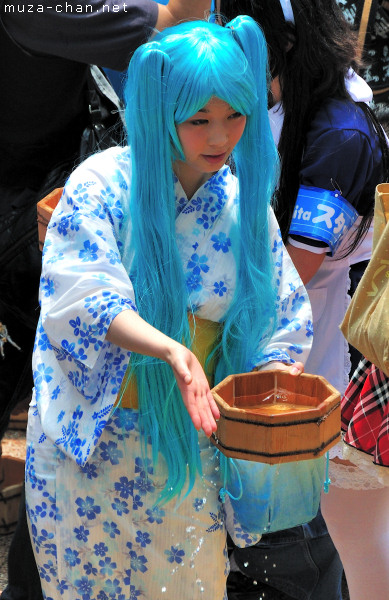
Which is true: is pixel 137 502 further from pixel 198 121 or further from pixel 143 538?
pixel 198 121

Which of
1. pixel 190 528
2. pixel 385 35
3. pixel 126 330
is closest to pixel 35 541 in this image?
pixel 190 528

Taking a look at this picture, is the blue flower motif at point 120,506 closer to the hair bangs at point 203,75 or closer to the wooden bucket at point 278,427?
the wooden bucket at point 278,427

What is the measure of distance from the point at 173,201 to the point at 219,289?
0.71ft

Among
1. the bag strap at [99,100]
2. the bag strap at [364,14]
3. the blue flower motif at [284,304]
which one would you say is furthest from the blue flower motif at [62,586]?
the bag strap at [364,14]

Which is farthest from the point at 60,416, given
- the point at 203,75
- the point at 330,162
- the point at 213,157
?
the point at 330,162

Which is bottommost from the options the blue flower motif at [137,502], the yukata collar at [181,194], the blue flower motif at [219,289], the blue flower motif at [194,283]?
the blue flower motif at [137,502]

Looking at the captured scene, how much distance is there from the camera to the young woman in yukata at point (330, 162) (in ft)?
9.23

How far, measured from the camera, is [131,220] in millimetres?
2334

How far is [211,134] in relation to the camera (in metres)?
2.27

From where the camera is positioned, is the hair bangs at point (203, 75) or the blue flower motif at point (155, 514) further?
the blue flower motif at point (155, 514)

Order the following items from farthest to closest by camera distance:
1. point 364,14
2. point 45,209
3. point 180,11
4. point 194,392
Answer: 1. point 364,14
2. point 180,11
3. point 45,209
4. point 194,392

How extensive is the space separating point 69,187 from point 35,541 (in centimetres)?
82

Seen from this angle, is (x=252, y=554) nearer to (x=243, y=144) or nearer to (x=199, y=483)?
(x=199, y=483)

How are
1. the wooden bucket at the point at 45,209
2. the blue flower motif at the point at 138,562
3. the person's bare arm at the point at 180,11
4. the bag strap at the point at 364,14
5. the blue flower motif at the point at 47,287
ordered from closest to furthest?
the blue flower motif at the point at 47,287
the blue flower motif at the point at 138,562
the wooden bucket at the point at 45,209
the person's bare arm at the point at 180,11
the bag strap at the point at 364,14
